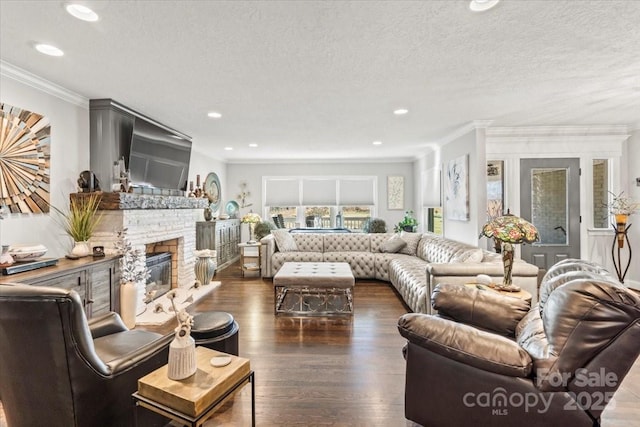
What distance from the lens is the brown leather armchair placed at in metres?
1.28

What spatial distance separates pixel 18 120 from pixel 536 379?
13.9 ft

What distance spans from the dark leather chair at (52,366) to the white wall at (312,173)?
6.68 metres

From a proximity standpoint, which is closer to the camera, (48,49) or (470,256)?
(48,49)

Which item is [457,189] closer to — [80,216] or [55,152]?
[80,216]

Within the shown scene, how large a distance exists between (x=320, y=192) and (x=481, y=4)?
6434 mm

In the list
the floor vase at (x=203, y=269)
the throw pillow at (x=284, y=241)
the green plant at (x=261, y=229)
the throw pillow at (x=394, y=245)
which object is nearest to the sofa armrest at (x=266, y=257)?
the throw pillow at (x=284, y=241)

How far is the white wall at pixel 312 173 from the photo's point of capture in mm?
7898

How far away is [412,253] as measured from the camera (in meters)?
5.56

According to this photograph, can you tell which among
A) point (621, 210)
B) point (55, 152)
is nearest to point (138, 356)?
point (55, 152)

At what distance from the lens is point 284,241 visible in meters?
5.82

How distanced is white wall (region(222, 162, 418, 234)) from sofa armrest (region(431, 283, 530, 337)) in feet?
19.3

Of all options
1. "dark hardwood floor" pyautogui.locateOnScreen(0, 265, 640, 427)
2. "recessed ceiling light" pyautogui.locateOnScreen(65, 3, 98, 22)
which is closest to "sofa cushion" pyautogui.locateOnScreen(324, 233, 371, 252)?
"dark hardwood floor" pyautogui.locateOnScreen(0, 265, 640, 427)

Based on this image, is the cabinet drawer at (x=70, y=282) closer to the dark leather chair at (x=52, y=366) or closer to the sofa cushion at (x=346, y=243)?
the dark leather chair at (x=52, y=366)

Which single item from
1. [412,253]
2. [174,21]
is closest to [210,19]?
[174,21]
